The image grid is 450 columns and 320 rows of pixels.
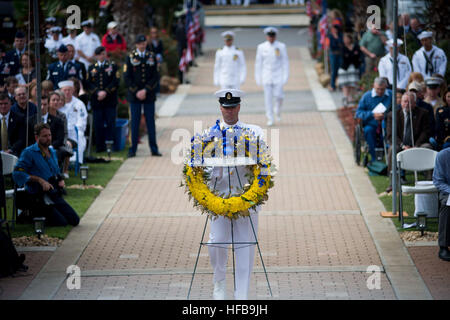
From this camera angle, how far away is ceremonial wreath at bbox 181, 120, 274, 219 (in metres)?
9.02

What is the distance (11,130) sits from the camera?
1498 centimetres

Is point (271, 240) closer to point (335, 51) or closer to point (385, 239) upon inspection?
point (385, 239)

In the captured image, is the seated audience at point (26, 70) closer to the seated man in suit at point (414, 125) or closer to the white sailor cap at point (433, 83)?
the seated man in suit at point (414, 125)

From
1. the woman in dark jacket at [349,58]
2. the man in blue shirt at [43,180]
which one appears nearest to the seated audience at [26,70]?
the man in blue shirt at [43,180]

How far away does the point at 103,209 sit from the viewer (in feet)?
46.4

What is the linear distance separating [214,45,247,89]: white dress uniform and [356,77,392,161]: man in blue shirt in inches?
241

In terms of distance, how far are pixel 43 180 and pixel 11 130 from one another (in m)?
2.67

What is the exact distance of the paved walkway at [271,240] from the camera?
10.0 meters

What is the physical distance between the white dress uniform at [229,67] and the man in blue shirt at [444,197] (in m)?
11.4

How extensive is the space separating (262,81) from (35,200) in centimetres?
1029

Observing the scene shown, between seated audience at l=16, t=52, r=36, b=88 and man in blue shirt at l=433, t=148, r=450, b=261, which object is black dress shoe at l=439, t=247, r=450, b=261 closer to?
man in blue shirt at l=433, t=148, r=450, b=261

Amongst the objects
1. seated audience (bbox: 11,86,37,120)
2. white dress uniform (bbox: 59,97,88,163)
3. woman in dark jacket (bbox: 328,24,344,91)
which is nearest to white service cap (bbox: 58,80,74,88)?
white dress uniform (bbox: 59,97,88,163)

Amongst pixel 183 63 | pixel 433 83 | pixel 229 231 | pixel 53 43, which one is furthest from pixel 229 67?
pixel 229 231
